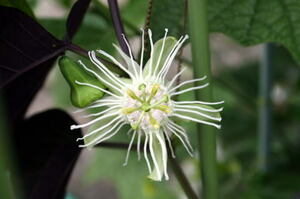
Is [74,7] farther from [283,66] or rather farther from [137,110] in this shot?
[283,66]

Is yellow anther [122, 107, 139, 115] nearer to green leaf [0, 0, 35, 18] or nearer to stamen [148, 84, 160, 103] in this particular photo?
stamen [148, 84, 160, 103]

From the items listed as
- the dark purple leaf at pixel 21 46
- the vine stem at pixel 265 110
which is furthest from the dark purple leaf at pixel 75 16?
the vine stem at pixel 265 110

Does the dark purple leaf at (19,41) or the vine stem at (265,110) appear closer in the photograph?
the dark purple leaf at (19,41)

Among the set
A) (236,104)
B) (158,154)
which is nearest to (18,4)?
(158,154)

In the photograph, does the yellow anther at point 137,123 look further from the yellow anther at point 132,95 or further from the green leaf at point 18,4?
the green leaf at point 18,4

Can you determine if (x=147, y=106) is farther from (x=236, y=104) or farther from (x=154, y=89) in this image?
(x=236, y=104)

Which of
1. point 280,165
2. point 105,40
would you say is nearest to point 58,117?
point 105,40

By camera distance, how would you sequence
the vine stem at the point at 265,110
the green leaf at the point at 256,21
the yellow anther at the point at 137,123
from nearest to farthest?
the yellow anther at the point at 137,123 → the green leaf at the point at 256,21 → the vine stem at the point at 265,110
